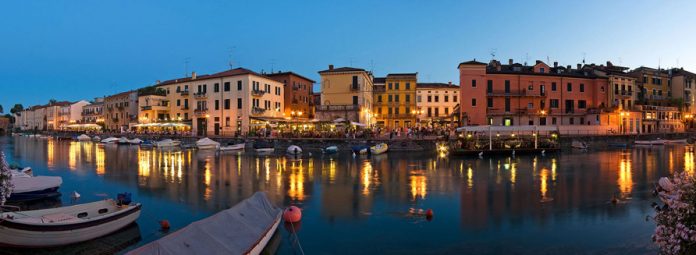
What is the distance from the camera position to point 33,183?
61.2ft

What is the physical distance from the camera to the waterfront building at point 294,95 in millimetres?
71875

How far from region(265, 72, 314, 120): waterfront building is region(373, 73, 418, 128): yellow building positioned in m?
13.1

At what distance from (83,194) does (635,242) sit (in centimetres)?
2278

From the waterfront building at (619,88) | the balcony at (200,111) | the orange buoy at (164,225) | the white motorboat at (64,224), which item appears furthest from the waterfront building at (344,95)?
the white motorboat at (64,224)

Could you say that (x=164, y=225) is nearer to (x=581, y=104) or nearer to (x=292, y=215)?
(x=292, y=215)

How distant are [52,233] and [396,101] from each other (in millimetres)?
70394

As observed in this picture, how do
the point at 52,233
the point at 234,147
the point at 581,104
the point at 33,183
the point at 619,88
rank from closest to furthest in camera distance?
the point at 52,233 → the point at 33,183 → the point at 234,147 → the point at 581,104 → the point at 619,88

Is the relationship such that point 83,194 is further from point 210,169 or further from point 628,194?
point 628,194

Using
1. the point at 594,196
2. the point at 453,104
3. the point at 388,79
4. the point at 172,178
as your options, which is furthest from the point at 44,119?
the point at 594,196

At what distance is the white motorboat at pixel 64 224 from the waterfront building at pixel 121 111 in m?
79.0

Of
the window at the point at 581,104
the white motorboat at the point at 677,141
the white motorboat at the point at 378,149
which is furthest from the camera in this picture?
the window at the point at 581,104

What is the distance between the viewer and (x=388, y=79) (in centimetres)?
7925

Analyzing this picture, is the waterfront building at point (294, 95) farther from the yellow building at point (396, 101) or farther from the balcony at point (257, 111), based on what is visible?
the yellow building at point (396, 101)

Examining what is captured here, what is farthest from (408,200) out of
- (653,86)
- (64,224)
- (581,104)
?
(653,86)
